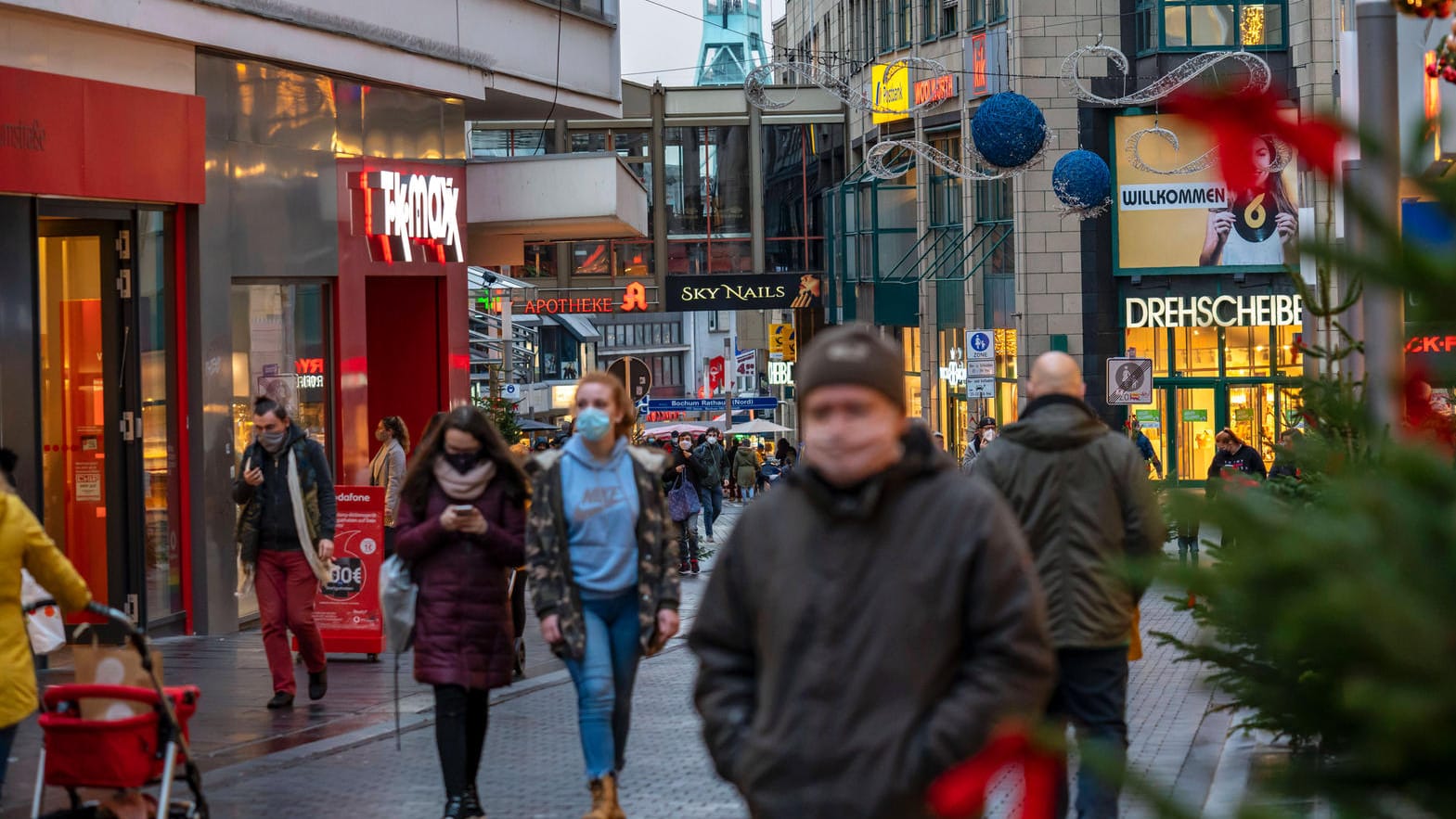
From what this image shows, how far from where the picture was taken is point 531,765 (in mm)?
9492

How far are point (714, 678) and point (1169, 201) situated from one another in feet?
126

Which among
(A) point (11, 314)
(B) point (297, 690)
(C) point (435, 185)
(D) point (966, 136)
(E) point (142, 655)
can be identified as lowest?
(B) point (297, 690)

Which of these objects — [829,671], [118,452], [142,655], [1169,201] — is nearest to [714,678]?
[829,671]

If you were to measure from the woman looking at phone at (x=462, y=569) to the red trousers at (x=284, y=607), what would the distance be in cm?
363

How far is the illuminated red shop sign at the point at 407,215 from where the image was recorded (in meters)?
17.4

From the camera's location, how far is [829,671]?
3.51m

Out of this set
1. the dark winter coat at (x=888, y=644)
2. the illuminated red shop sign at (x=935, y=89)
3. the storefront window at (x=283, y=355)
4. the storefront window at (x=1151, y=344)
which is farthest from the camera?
the illuminated red shop sign at (x=935, y=89)

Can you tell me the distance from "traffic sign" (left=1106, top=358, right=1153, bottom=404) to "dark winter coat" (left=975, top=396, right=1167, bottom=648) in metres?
24.3

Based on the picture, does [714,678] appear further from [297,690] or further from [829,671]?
[297,690]

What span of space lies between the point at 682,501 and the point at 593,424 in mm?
14541

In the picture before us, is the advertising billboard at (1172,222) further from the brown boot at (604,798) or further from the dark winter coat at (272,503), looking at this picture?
the brown boot at (604,798)

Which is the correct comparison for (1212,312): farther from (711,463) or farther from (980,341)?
(711,463)

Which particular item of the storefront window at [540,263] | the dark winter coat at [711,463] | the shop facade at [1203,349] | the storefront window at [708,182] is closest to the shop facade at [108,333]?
the dark winter coat at [711,463]

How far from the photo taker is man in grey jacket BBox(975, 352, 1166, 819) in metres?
6.55
